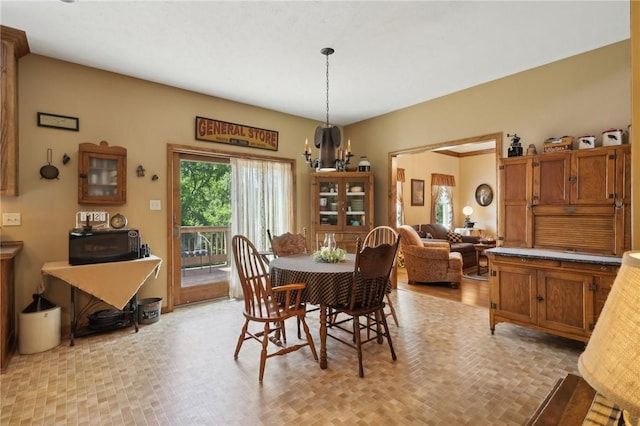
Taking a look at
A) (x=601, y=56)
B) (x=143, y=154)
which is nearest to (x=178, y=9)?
(x=143, y=154)

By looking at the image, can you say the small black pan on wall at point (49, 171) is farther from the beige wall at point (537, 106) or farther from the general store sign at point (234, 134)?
the beige wall at point (537, 106)

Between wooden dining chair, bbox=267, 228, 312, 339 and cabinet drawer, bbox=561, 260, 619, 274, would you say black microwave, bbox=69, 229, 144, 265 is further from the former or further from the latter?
cabinet drawer, bbox=561, 260, 619, 274

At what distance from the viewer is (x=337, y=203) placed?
206 inches

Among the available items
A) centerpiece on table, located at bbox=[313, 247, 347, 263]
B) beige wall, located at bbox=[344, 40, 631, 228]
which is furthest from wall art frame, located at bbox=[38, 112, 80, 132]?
beige wall, located at bbox=[344, 40, 631, 228]

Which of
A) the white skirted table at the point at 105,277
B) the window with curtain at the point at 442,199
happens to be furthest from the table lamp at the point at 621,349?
the window with curtain at the point at 442,199

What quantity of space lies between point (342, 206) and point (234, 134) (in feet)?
6.50

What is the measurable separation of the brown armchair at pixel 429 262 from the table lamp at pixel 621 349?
14.5 ft

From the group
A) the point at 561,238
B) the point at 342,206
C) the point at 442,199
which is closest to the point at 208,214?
the point at 342,206

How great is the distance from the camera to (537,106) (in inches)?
140

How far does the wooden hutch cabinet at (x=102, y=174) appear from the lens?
10.9ft

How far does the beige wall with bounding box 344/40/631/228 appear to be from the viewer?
3064 millimetres

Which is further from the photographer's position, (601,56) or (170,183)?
(170,183)

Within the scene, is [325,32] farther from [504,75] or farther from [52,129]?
[52,129]

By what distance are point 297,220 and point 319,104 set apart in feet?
6.03
